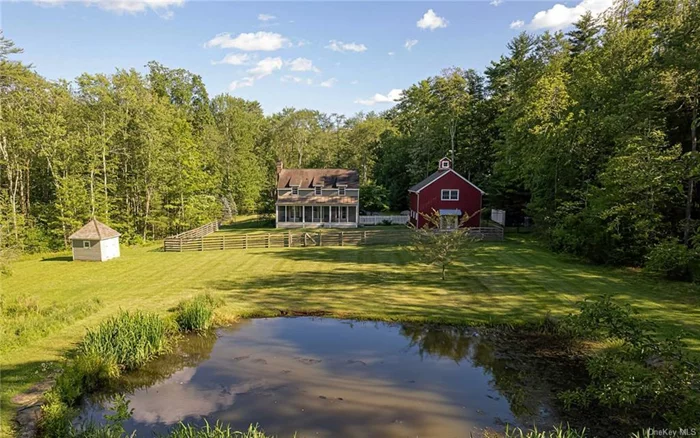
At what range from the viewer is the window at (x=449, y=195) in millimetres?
36312

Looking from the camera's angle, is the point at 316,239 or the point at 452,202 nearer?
the point at 316,239

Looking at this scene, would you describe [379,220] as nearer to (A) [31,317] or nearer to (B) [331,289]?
(B) [331,289]

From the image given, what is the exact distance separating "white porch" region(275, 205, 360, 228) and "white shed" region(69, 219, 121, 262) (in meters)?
18.1

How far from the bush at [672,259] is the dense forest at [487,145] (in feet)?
1.11

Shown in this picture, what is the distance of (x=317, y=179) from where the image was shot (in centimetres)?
4291

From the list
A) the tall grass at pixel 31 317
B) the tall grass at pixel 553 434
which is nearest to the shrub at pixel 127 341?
the tall grass at pixel 31 317

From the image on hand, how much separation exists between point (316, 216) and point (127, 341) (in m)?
31.1

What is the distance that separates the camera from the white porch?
136 feet

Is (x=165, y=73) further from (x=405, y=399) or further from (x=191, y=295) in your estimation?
(x=405, y=399)

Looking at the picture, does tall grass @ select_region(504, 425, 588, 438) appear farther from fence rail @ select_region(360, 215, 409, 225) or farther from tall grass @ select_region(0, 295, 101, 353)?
fence rail @ select_region(360, 215, 409, 225)

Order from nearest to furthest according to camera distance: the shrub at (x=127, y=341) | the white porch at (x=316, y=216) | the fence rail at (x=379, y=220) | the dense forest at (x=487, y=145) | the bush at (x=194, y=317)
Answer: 1. the shrub at (x=127, y=341)
2. the bush at (x=194, y=317)
3. the dense forest at (x=487, y=145)
4. the white porch at (x=316, y=216)
5. the fence rail at (x=379, y=220)

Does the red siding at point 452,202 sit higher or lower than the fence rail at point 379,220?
higher

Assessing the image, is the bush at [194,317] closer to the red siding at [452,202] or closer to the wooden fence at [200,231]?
the wooden fence at [200,231]

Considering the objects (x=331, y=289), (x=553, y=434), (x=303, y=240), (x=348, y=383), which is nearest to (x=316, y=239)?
(x=303, y=240)
